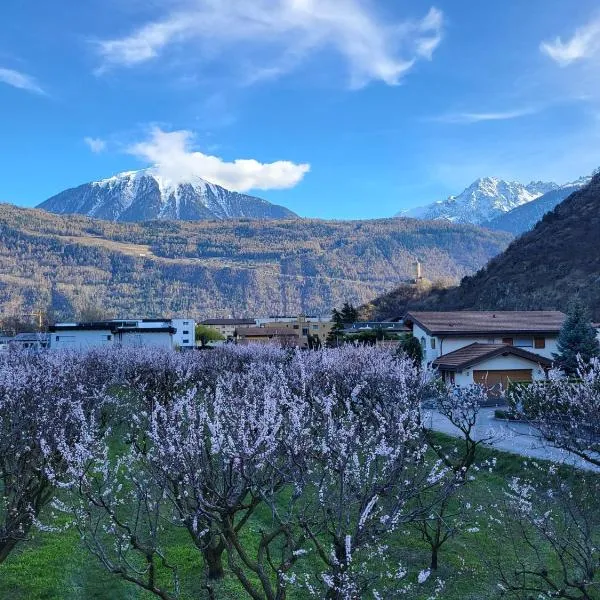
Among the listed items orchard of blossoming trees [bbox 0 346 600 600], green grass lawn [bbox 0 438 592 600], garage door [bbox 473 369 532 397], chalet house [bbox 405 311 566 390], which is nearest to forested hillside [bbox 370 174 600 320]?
chalet house [bbox 405 311 566 390]

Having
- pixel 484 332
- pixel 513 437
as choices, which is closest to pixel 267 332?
pixel 484 332

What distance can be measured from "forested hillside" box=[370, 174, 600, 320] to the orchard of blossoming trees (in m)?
57.9

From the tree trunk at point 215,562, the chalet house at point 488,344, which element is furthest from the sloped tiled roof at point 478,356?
the tree trunk at point 215,562

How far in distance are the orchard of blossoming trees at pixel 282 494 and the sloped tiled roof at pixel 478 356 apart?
428 inches

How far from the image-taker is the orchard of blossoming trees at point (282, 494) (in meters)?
7.87

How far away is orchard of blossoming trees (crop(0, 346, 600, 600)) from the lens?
7871 mm

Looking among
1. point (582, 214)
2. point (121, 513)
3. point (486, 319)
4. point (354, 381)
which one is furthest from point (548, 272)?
Result: point (121, 513)

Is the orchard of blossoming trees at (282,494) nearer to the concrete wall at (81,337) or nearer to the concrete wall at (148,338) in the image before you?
the concrete wall at (148,338)

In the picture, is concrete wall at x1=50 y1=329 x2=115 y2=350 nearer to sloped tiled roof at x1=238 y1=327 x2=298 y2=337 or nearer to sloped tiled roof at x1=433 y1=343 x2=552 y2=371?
sloped tiled roof at x1=238 y1=327 x2=298 y2=337

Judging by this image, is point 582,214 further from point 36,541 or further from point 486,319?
point 36,541

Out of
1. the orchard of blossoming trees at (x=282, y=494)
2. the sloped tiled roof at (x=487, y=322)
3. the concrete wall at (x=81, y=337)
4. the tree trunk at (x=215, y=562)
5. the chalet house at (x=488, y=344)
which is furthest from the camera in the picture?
the concrete wall at (x=81, y=337)

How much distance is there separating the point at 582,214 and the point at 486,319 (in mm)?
64131

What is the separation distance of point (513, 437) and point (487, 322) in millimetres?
24337

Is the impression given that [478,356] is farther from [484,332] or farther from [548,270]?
[548,270]
